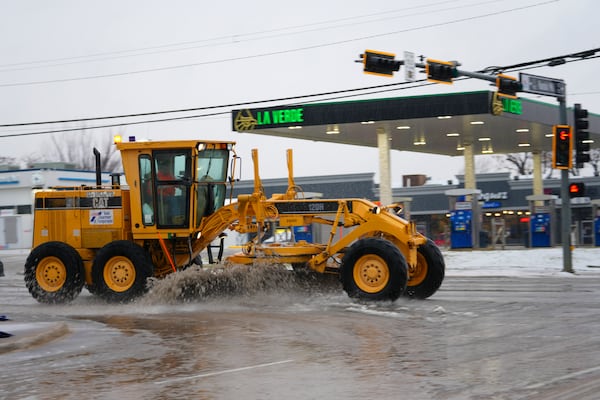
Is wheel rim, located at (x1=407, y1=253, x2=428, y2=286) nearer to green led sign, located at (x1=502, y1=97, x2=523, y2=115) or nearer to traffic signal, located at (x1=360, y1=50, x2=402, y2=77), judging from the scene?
traffic signal, located at (x1=360, y1=50, x2=402, y2=77)

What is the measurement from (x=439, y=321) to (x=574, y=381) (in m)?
4.53

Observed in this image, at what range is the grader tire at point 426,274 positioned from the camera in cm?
1512

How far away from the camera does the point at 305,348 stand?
9859mm

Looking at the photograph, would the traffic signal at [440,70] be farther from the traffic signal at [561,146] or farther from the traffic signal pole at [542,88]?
the traffic signal at [561,146]

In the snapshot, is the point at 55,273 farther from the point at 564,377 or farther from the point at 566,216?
the point at 566,216

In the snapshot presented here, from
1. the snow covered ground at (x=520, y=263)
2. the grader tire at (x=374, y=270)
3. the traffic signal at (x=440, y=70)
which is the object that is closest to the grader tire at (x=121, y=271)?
the grader tire at (x=374, y=270)

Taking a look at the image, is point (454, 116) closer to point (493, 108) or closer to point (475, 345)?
point (493, 108)

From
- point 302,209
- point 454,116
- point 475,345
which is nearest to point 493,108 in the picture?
point 454,116

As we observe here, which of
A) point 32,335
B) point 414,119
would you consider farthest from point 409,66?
point 32,335

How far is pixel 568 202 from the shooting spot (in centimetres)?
2442

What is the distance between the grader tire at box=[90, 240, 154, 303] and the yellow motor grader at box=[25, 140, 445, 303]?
0.07 ft

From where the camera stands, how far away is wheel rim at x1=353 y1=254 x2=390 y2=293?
14086 millimetres

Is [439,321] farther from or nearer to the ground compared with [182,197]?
nearer to the ground

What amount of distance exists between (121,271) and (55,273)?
63.9 inches
